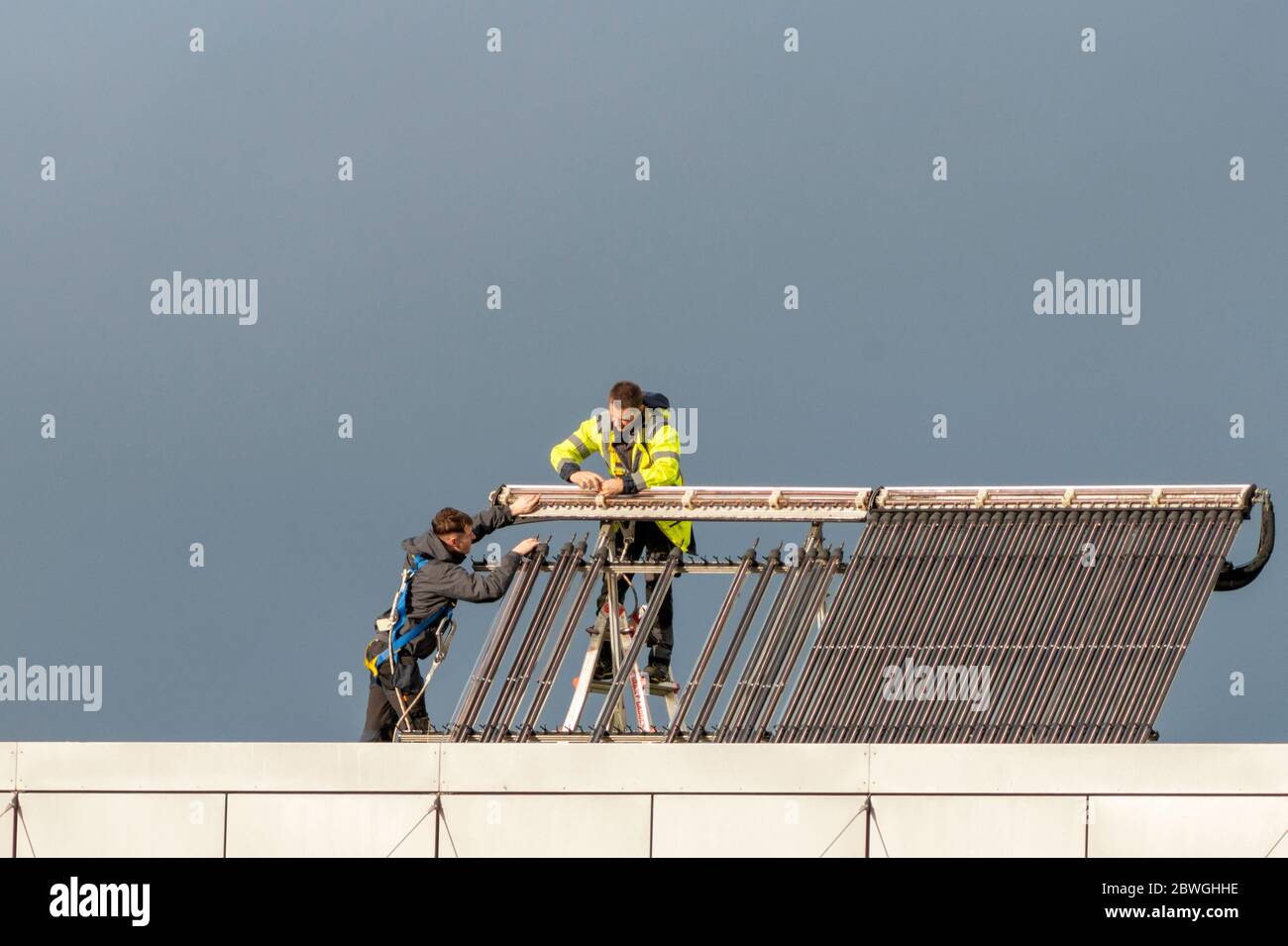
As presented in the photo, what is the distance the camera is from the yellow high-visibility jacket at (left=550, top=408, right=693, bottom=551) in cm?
2420

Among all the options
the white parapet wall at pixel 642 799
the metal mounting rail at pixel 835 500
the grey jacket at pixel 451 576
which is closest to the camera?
the white parapet wall at pixel 642 799

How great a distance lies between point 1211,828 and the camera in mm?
21062

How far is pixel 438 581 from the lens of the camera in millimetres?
23766

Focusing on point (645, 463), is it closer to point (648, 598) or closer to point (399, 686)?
point (648, 598)

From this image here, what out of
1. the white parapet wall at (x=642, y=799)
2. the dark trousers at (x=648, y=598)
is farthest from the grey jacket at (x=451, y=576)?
the white parapet wall at (x=642, y=799)

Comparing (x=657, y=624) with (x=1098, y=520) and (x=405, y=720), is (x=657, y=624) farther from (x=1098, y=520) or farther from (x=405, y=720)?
(x=1098, y=520)

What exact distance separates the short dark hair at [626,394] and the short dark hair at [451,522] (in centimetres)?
184

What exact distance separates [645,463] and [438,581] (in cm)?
229

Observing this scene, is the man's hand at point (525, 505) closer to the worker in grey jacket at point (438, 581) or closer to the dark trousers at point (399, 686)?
the worker in grey jacket at point (438, 581)

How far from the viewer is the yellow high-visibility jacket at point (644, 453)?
24.2 meters

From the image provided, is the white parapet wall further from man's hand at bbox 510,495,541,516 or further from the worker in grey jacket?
man's hand at bbox 510,495,541,516

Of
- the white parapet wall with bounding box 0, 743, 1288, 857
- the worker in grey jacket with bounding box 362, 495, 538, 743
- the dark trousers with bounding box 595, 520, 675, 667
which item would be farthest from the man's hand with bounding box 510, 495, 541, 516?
the white parapet wall with bounding box 0, 743, 1288, 857
